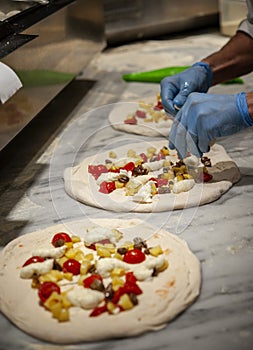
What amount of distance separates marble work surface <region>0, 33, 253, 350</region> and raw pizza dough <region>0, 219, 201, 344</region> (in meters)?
0.02

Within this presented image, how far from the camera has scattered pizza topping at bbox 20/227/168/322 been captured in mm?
1258

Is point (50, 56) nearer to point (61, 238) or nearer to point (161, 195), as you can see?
point (161, 195)

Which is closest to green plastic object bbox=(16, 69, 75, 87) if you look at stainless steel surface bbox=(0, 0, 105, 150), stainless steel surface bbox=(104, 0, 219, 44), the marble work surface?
stainless steel surface bbox=(0, 0, 105, 150)

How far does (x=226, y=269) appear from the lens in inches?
55.4

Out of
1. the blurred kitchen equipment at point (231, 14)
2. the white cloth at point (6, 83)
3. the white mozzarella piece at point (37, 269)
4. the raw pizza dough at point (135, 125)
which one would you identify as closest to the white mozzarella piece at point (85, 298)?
the white mozzarella piece at point (37, 269)

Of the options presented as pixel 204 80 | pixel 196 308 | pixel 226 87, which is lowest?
pixel 226 87

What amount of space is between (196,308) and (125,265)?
0.20 meters

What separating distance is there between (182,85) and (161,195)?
449mm

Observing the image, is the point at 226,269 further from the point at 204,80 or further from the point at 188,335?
the point at 204,80

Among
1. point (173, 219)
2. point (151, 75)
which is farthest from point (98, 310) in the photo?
point (151, 75)

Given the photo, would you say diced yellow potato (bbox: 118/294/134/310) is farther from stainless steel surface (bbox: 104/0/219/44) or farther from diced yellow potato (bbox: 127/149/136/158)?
stainless steel surface (bbox: 104/0/219/44)

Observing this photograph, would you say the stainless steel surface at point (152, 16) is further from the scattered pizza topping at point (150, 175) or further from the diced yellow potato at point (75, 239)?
the diced yellow potato at point (75, 239)

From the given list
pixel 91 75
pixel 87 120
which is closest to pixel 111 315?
pixel 87 120

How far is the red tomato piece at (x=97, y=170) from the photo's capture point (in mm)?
1854
